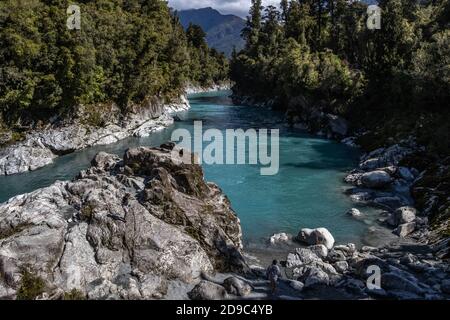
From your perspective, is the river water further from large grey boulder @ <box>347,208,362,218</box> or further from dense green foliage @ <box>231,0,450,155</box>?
dense green foliage @ <box>231,0,450,155</box>

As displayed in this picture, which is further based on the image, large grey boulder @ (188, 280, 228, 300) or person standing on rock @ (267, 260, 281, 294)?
person standing on rock @ (267, 260, 281, 294)

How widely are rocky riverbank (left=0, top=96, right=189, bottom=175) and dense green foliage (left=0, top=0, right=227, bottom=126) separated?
180 cm

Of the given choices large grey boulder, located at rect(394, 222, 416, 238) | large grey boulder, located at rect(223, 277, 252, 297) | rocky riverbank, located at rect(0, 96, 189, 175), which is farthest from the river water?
large grey boulder, located at rect(223, 277, 252, 297)

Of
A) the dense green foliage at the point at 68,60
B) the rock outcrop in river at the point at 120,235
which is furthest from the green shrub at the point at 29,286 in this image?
the dense green foliage at the point at 68,60

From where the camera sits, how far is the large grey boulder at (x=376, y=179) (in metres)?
33.2

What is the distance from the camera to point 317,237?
23547 mm

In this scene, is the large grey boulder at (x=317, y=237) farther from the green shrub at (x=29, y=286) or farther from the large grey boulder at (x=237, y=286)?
the green shrub at (x=29, y=286)

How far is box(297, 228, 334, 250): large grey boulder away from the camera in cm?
2334

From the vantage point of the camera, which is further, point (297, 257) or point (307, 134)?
point (307, 134)

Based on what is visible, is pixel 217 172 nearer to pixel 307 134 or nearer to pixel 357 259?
pixel 357 259

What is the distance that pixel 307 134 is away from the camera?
5862 centimetres

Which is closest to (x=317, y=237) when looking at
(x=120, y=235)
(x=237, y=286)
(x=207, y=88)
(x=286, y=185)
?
(x=237, y=286)
